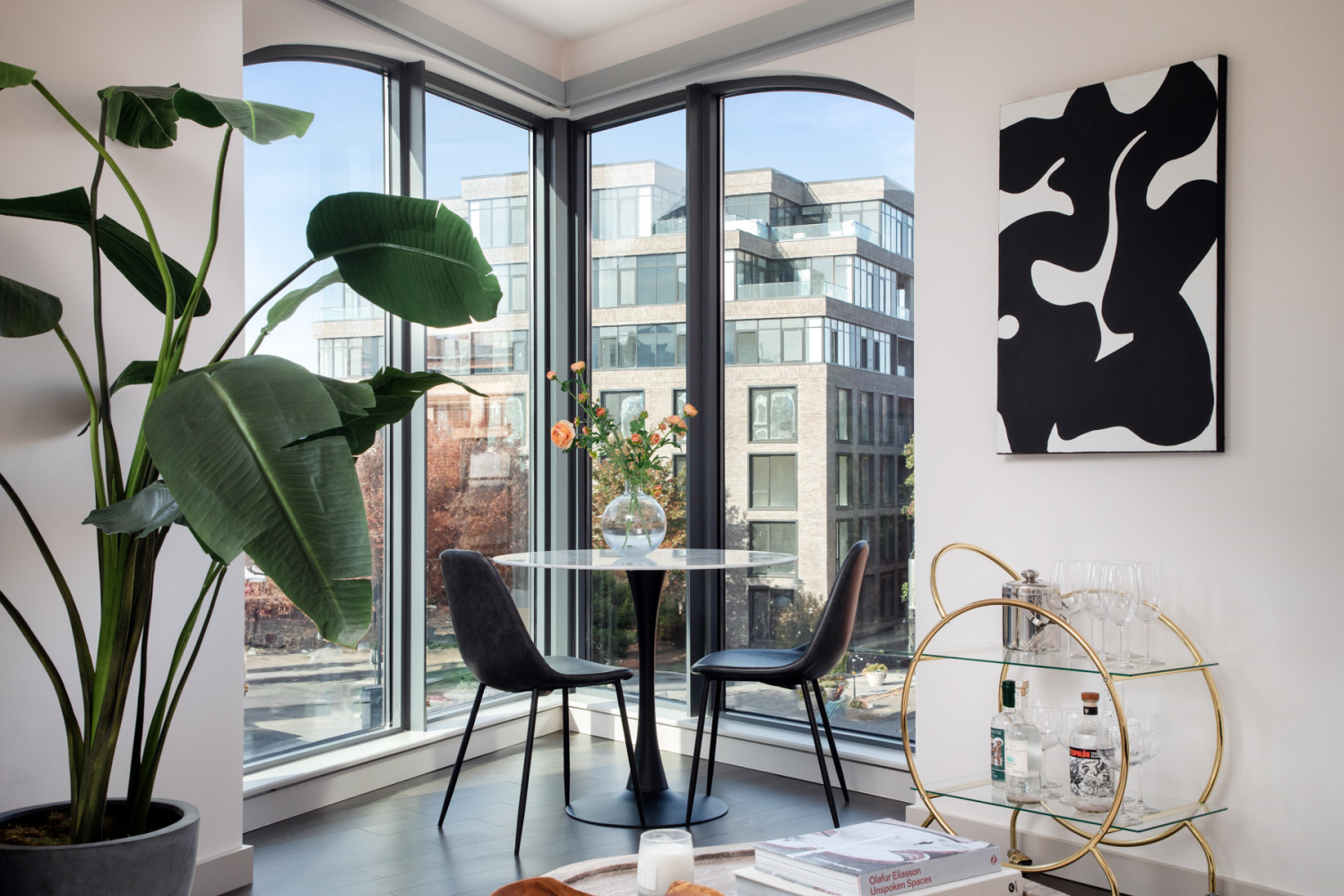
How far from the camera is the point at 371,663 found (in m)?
3.91

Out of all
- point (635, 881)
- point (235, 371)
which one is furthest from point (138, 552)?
point (635, 881)

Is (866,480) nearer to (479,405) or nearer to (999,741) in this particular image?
(999,741)

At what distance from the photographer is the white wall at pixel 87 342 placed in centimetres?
238

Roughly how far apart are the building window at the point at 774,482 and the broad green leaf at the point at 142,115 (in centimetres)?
247

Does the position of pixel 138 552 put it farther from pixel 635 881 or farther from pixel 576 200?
pixel 576 200

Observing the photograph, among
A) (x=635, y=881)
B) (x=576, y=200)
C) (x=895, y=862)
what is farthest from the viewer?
(x=576, y=200)

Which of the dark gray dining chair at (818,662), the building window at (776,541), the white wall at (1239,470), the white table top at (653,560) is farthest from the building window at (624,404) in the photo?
the white wall at (1239,470)

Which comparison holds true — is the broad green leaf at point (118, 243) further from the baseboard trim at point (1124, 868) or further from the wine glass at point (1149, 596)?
the baseboard trim at point (1124, 868)

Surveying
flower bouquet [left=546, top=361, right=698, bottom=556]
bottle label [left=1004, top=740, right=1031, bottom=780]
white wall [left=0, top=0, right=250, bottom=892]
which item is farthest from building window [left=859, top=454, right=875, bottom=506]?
white wall [left=0, top=0, right=250, bottom=892]

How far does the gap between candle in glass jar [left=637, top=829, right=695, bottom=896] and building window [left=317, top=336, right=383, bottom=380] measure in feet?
8.82

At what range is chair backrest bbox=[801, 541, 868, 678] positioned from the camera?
10.6ft

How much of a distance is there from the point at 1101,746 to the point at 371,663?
2.62 metres

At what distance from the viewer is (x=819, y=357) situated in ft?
13.2

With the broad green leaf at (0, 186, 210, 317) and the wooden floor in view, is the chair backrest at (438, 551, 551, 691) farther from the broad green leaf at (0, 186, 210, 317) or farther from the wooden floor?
the broad green leaf at (0, 186, 210, 317)
